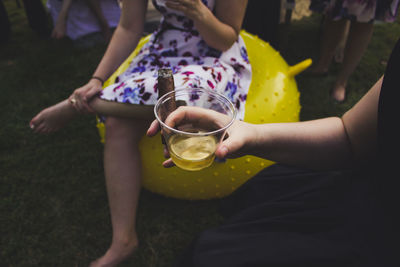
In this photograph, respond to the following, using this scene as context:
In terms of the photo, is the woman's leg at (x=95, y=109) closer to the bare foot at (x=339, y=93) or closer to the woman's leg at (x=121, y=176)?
the woman's leg at (x=121, y=176)

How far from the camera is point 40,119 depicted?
1.75 metres

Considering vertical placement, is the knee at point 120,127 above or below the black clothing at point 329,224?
below

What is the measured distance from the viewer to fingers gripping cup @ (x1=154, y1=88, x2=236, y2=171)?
2.45ft

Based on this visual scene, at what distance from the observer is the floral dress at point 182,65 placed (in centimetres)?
128

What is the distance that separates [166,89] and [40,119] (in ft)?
4.30

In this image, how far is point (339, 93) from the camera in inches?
101

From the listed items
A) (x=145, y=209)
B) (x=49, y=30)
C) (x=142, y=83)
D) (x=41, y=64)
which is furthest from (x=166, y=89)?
(x=49, y=30)

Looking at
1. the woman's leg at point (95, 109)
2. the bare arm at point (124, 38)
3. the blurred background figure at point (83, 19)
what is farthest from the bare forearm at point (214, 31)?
the blurred background figure at point (83, 19)

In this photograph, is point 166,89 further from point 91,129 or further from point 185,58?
point 91,129

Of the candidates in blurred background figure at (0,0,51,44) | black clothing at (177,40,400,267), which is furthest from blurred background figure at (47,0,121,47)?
black clothing at (177,40,400,267)

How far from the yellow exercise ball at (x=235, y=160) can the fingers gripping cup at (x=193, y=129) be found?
1.92 ft

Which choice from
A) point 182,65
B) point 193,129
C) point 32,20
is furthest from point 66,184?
point 32,20

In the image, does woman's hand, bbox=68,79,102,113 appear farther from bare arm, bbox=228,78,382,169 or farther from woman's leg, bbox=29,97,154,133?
bare arm, bbox=228,78,382,169

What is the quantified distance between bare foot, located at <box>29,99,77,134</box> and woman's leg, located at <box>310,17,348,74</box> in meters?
2.36
